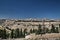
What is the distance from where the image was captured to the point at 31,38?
17.1m

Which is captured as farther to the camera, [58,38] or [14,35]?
[14,35]

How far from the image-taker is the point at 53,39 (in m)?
17.4

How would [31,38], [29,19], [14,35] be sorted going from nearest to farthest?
[31,38]
[14,35]
[29,19]

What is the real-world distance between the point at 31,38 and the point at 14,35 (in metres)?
6.65

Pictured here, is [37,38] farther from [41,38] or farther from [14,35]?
[14,35]

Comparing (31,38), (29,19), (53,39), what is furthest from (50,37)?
(29,19)

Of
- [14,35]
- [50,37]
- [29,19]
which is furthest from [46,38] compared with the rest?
[29,19]

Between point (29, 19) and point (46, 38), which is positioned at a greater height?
point (29, 19)

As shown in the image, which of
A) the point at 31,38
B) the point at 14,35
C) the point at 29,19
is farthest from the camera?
the point at 29,19

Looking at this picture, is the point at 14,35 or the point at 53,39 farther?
the point at 14,35

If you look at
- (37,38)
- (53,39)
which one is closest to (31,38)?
(37,38)

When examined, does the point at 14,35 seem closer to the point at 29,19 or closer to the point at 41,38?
the point at 41,38

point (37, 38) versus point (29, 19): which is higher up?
point (29, 19)

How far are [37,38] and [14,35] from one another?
6.32 m
